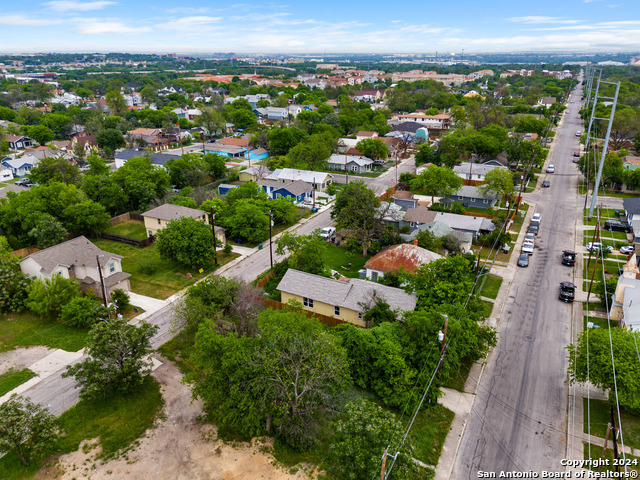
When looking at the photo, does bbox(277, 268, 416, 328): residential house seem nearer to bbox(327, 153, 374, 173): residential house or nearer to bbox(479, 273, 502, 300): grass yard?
bbox(479, 273, 502, 300): grass yard

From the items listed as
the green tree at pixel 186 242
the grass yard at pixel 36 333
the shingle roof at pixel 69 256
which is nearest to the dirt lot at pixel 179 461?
the grass yard at pixel 36 333

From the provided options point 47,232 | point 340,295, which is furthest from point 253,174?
point 340,295

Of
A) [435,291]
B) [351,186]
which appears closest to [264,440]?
[435,291]

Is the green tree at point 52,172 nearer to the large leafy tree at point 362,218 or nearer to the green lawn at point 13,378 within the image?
the green lawn at point 13,378

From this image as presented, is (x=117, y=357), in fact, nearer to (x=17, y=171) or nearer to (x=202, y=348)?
(x=202, y=348)

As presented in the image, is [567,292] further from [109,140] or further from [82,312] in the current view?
[109,140]

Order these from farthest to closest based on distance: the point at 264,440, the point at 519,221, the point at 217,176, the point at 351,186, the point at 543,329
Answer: the point at 217,176 < the point at 519,221 < the point at 351,186 < the point at 543,329 < the point at 264,440

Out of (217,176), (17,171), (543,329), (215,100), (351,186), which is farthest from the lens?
(215,100)

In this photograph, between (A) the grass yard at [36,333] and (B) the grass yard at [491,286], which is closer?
(A) the grass yard at [36,333]
